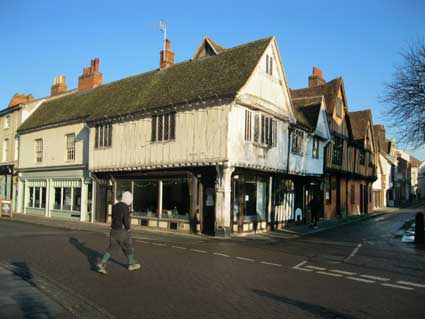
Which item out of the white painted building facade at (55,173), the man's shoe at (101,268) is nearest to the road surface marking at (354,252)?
the man's shoe at (101,268)

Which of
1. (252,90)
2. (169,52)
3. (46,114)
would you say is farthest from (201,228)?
(46,114)

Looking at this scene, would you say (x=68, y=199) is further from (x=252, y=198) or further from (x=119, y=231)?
(x=119, y=231)

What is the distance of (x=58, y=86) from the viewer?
35.2 meters

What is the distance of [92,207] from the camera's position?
23.8m

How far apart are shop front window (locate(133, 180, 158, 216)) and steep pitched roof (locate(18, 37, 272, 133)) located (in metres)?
3.72

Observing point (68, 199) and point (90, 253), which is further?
point (68, 199)

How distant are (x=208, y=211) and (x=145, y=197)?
4.37m

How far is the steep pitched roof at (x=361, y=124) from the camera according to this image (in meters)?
37.1

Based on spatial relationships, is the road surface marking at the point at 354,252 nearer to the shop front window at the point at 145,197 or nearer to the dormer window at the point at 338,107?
the shop front window at the point at 145,197

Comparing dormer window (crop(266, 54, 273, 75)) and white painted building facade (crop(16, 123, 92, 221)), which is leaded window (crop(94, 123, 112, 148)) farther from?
dormer window (crop(266, 54, 273, 75))

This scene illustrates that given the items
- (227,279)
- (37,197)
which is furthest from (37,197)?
(227,279)

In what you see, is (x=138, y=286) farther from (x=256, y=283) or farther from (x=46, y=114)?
(x=46, y=114)

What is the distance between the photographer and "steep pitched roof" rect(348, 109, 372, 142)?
37062mm

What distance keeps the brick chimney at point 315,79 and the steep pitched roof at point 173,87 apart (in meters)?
15.1
